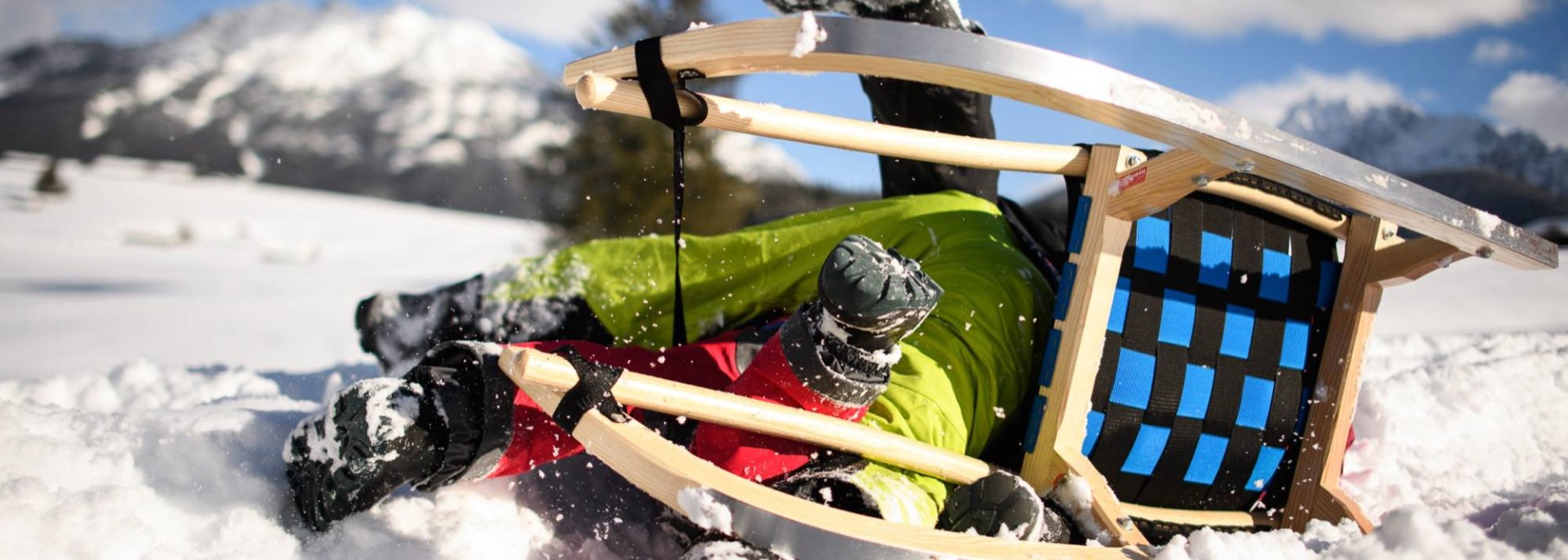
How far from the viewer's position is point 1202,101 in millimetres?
893

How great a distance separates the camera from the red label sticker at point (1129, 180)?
1.17 m

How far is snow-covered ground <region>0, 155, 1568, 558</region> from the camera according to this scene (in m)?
0.99

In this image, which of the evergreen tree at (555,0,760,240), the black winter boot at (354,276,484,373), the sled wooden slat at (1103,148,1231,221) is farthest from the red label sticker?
the evergreen tree at (555,0,760,240)

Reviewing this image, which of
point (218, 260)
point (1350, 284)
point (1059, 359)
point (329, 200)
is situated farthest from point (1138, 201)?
point (329, 200)

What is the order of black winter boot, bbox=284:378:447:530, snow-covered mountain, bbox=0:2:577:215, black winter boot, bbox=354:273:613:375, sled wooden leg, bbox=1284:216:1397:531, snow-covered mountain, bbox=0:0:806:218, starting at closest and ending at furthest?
black winter boot, bbox=284:378:447:530, sled wooden leg, bbox=1284:216:1397:531, black winter boot, bbox=354:273:613:375, snow-covered mountain, bbox=0:0:806:218, snow-covered mountain, bbox=0:2:577:215

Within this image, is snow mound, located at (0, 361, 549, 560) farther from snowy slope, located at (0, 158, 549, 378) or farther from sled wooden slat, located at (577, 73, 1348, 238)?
snowy slope, located at (0, 158, 549, 378)

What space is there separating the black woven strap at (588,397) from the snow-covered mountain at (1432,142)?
11.5m

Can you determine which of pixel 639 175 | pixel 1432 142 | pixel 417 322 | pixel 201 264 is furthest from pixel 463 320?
pixel 1432 142

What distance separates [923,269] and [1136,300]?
313 mm

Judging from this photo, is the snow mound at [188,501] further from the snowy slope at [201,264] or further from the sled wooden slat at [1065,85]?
the snowy slope at [201,264]

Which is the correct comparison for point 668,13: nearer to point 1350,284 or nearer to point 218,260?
point 218,260

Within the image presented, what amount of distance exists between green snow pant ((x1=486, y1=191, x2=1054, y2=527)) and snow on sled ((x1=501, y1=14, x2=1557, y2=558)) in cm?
6

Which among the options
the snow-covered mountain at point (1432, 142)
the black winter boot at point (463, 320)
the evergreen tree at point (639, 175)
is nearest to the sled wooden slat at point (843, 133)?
the black winter boot at point (463, 320)

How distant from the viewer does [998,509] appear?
3.48ft
